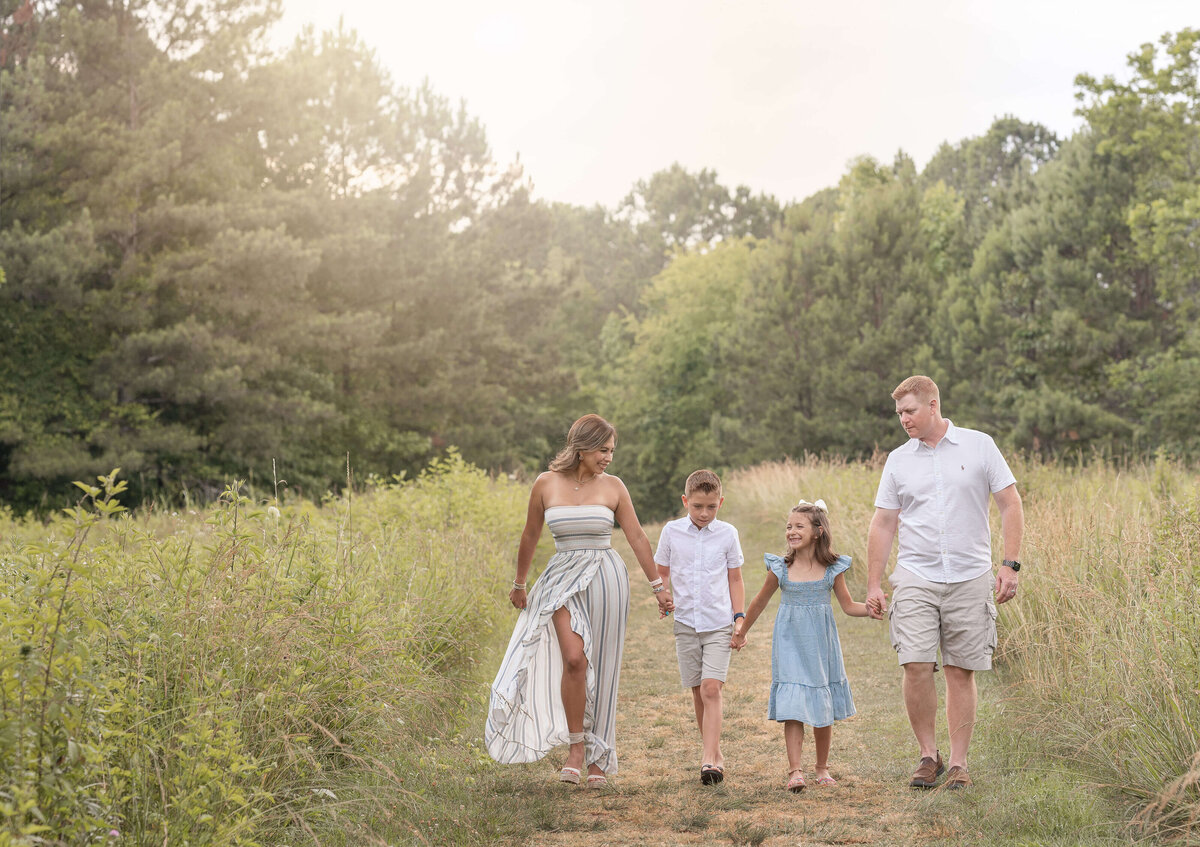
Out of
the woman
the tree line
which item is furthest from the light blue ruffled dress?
the tree line

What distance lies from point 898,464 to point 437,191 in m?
41.6

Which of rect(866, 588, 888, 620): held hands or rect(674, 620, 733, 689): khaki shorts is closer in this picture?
rect(866, 588, 888, 620): held hands

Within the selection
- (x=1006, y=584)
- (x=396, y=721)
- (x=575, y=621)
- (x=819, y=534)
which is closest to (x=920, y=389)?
(x=819, y=534)

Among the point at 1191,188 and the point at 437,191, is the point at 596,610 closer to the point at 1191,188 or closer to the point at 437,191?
the point at 1191,188

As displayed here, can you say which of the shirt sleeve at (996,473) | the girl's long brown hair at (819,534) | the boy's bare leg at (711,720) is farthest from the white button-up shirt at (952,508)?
the boy's bare leg at (711,720)

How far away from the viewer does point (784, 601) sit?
5746 millimetres

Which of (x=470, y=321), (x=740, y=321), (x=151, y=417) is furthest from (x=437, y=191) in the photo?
(x=151, y=417)

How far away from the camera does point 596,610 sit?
5.78m

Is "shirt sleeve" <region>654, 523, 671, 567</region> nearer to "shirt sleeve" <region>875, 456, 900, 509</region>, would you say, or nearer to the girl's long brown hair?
the girl's long brown hair

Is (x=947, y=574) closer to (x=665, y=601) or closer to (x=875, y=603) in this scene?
(x=875, y=603)

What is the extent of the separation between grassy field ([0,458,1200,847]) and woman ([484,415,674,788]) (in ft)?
0.97

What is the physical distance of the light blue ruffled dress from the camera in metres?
5.53

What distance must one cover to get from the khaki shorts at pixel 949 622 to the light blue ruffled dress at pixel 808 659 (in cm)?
36

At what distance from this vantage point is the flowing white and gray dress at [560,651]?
18.1 ft
